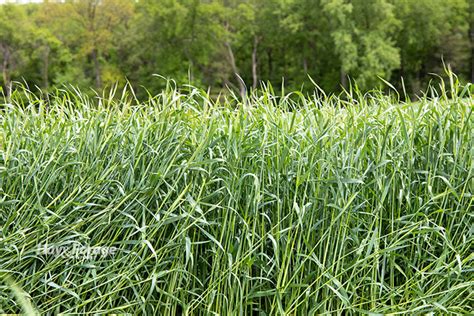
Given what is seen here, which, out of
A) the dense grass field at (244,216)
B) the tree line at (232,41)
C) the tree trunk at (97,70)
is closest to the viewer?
the dense grass field at (244,216)

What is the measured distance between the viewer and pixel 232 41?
28094 millimetres

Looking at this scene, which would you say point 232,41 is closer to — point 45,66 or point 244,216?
point 45,66

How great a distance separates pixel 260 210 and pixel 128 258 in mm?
508

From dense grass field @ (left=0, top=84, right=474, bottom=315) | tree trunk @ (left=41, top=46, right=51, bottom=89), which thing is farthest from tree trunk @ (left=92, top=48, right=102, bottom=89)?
dense grass field @ (left=0, top=84, right=474, bottom=315)

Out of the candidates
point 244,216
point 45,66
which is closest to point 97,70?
point 45,66

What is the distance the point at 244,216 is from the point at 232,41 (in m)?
27.0

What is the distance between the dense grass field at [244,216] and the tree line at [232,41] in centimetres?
2270

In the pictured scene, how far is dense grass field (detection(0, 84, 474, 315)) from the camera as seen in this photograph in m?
1.75

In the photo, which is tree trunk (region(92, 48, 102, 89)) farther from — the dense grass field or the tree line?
the dense grass field

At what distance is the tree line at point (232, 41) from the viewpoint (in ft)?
81.3

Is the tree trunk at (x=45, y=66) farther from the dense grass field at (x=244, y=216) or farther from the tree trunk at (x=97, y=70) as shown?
the dense grass field at (x=244, y=216)

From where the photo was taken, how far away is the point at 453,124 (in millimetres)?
2055

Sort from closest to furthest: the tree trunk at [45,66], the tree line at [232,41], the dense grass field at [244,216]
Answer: the dense grass field at [244,216] → the tree line at [232,41] → the tree trunk at [45,66]

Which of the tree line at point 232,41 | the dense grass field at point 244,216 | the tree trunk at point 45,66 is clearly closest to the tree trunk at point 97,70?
the tree line at point 232,41
